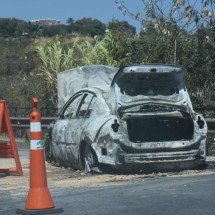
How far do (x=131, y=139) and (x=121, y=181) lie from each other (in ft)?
3.40

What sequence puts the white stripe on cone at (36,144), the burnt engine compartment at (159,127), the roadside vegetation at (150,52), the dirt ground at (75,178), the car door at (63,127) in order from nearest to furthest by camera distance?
the white stripe on cone at (36,144), the dirt ground at (75,178), the burnt engine compartment at (159,127), the car door at (63,127), the roadside vegetation at (150,52)

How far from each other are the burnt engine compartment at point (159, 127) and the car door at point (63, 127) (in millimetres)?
1385

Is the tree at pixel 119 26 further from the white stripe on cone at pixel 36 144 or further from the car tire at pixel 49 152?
the white stripe on cone at pixel 36 144

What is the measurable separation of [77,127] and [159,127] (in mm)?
1421

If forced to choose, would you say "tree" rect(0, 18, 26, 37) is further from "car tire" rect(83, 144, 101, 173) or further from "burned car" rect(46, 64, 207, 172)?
"car tire" rect(83, 144, 101, 173)

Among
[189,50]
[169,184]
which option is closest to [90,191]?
[169,184]

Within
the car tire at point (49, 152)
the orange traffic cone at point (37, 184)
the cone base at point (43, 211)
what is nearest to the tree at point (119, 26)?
the car tire at point (49, 152)

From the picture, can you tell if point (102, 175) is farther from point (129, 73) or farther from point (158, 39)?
point (158, 39)

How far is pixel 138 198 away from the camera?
791 centimetres

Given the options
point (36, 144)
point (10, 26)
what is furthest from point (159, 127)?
point (10, 26)

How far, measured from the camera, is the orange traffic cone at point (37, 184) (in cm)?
711

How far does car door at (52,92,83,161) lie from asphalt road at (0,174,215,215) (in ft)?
8.70

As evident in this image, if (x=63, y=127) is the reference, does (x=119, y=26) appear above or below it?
above

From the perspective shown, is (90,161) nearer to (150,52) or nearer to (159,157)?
(159,157)
